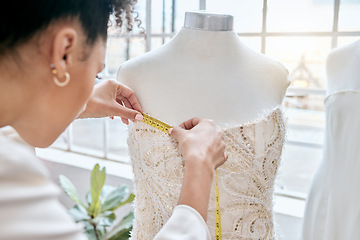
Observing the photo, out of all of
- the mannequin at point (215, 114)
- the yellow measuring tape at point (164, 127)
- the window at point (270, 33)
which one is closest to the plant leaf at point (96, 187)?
the window at point (270, 33)

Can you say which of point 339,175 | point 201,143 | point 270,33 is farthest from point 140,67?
point 270,33

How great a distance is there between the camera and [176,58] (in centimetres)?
117

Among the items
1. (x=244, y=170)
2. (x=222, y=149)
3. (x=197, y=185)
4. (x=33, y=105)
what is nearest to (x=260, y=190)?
(x=244, y=170)

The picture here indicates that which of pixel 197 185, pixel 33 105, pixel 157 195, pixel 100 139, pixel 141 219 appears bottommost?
pixel 100 139

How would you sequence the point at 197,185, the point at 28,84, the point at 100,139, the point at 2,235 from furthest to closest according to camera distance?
the point at 100,139
the point at 197,185
the point at 28,84
the point at 2,235

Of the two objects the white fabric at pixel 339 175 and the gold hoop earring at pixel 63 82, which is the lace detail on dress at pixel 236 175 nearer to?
the white fabric at pixel 339 175

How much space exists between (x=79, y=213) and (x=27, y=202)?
2.34 metres

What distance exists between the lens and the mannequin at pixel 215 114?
108 cm

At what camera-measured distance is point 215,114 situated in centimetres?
109

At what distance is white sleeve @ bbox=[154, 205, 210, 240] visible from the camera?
773mm

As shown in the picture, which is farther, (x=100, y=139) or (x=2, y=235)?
(x=100, y=139)

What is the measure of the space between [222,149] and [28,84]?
0.51m

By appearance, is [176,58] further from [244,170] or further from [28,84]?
[28,84]

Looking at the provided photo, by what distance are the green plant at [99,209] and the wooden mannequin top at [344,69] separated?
173 centimetres
